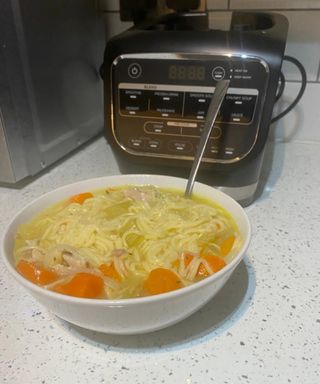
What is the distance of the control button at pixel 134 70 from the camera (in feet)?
2.01

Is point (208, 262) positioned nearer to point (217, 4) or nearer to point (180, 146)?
point (180, 146)

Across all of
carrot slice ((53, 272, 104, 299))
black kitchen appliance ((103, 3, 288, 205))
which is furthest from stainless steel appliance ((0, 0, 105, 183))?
carrot slice ((53, 272, 104, 299))

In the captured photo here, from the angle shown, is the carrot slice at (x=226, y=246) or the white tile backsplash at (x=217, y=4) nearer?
the carrot slice at (x=226, y=246)

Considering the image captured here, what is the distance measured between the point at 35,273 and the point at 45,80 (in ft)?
1.45

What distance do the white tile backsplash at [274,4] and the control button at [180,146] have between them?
16.3 inches

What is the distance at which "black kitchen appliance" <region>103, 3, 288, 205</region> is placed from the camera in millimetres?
567

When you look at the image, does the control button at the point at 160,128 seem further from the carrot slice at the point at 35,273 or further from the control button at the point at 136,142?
the carrot slice at the point at 35,273

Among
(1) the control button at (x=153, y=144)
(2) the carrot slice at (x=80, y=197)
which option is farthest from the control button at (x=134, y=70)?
(2) the carrot slice at (x=80, y=197)

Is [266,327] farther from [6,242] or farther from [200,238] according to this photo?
[6,242]

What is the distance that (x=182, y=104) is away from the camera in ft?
2.00

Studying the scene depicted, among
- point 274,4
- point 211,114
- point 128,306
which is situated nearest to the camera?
point 128,306

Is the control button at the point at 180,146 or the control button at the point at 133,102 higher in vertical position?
the control button at the point at 133,102

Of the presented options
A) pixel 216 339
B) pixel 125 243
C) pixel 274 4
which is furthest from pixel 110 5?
pixel 216 339

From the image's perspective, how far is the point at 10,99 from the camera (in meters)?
0.65
